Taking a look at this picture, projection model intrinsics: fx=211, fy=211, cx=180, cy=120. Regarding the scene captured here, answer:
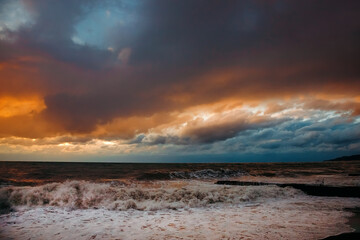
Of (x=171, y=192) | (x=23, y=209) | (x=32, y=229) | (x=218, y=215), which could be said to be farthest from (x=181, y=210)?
(x=23, y=209)

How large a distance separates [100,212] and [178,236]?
497 cm

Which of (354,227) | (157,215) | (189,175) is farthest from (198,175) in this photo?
(354,227)

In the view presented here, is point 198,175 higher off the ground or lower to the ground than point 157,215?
lower

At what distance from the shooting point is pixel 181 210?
10.4 m

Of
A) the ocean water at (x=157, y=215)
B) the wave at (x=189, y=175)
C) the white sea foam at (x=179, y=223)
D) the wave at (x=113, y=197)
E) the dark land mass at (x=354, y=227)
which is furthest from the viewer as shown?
the wave at (x=189, y=175)

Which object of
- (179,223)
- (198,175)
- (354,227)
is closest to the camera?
(354,227)

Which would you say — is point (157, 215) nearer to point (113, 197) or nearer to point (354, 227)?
point (113, 197)

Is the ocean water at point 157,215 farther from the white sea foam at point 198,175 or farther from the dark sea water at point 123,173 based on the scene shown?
the white sea foam at point 198,175

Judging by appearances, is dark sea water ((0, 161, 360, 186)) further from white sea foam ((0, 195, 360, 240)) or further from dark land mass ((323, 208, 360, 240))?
dark land mass ((323, 208, 360, 240))

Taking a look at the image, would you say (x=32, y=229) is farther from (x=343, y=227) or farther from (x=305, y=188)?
(x=305, y=188)

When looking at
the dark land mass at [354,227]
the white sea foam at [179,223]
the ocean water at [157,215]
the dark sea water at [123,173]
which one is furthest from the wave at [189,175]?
the dark land mass at [354,227]

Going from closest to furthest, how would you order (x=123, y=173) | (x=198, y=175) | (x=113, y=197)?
(x=113, y=197), (x=198, y=175), (x=123, y=173)

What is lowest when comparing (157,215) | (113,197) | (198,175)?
(198,175)

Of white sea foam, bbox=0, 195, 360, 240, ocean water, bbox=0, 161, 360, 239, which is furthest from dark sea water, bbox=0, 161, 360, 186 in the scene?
white sea foam, bbox=0, 195, 360, 240
